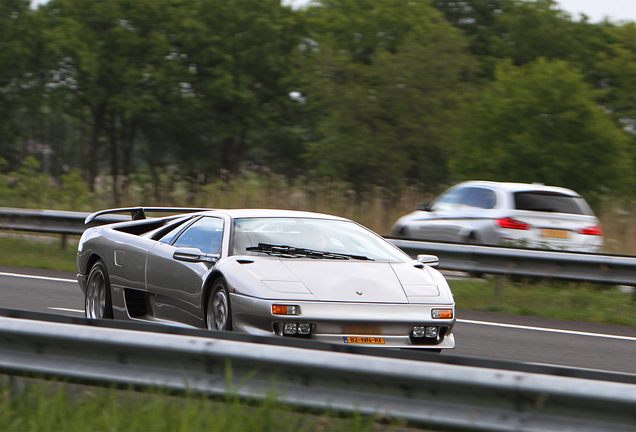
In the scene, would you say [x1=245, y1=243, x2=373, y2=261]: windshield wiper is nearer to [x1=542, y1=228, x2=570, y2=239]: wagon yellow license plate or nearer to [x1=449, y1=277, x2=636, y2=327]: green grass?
[x1=449, y1=277, x2=636, y2=327]: green grass

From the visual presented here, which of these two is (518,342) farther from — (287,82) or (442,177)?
(287,82)

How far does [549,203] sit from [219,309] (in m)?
8.19

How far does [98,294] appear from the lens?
317 inches

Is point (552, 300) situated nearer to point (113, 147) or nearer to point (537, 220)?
point (537, 220)

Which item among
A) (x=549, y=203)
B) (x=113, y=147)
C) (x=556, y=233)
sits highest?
(x=549, y=203)

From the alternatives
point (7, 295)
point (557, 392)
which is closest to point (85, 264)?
point (7, 295)

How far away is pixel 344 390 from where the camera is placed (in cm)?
373

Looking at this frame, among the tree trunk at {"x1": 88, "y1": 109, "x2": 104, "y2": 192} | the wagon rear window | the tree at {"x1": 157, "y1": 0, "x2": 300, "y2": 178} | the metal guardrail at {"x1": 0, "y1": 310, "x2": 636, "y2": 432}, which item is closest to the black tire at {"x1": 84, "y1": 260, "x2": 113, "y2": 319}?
the metal guardrail at {"x1": 0, "y1": 310, "x2": 636, "y2": 432}

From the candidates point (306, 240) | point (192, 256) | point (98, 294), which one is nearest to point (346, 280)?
point (306, 240)

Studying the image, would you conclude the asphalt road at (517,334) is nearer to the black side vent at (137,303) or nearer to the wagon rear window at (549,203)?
the black side vent at (137,303)

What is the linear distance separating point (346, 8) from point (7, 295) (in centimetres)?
3120

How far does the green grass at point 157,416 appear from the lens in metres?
3.70

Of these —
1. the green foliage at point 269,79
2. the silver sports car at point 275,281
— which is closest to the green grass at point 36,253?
the silver sports car at point 275,281

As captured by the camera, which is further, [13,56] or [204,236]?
[13,56]
